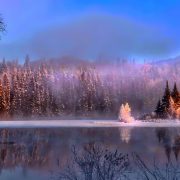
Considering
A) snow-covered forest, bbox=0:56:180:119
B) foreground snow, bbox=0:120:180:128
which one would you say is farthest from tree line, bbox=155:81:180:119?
snow-covered forest, bbox=0:56:180:119

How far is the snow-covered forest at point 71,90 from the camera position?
92875 millimetres

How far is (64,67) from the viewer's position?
126 meters

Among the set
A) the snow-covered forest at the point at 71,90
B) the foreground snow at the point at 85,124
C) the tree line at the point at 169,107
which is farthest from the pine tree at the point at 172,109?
the snow-covered forest at the point at 71,90

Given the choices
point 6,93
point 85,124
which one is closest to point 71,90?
point 6,93

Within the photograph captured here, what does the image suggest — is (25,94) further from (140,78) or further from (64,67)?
(140,78)

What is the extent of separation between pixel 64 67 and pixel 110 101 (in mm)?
26511

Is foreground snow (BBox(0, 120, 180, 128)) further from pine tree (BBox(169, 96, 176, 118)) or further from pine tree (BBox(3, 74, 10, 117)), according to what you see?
pine tree (BBox(3, 74, 10, 117))

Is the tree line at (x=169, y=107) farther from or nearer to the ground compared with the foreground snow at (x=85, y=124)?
farther from the ground

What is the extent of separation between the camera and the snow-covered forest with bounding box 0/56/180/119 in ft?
305

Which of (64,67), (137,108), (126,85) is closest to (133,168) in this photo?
(137,108)

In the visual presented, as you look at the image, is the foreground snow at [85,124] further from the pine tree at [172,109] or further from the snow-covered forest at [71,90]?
the snow-covered forest at [71,90]

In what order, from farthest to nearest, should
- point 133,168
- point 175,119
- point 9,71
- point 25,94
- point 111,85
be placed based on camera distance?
point 111,85
point 9,71
point 25,94
point 175,119
point 133,168

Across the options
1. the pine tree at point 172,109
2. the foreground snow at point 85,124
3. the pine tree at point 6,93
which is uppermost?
the pine tree at point 6,93

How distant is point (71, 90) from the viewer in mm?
106250
